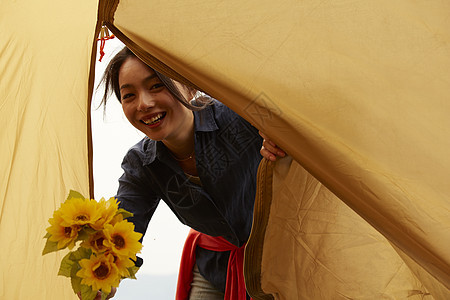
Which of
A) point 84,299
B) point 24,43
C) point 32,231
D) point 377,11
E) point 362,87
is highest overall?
point 24,43

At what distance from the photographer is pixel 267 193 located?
954 millimetres

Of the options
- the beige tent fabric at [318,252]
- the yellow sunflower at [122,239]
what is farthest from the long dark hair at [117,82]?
the yellow sunflower at [122,239]

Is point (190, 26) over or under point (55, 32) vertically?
under

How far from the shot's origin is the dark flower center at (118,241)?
78 centimetres

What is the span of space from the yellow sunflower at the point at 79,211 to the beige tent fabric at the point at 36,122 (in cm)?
34

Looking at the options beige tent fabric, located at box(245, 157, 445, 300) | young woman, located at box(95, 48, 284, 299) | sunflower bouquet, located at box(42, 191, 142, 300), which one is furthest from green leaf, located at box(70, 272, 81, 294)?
young woman, located at box(95, 48, 284, 299)

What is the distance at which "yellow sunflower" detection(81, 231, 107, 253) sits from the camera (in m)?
0.78

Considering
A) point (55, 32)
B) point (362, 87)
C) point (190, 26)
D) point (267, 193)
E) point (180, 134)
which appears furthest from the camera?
point (180, 134)

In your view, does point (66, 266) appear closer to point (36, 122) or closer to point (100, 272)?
point (100, 272)

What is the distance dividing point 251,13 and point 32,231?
0.72 meters

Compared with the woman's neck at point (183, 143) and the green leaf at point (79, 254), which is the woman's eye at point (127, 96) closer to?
the woman's neck at point (183, 143)

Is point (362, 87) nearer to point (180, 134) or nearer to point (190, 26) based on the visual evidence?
point (190, 26)

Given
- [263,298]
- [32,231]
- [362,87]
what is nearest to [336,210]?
[263,298]

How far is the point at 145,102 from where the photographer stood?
45.8 inches
